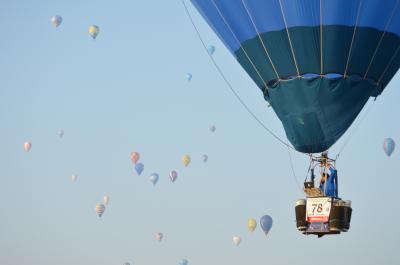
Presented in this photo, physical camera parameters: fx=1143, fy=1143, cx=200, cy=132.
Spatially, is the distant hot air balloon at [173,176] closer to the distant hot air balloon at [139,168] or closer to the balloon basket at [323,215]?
Answer: the distant hot air balloon at [139,168]

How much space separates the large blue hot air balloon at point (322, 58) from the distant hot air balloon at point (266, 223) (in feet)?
22.4

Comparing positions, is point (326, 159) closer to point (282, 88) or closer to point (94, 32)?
point (282, 88)

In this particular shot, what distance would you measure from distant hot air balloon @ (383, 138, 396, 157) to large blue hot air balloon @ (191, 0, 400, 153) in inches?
295

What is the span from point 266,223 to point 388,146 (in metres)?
3.20

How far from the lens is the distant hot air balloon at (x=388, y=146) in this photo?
2422 cm

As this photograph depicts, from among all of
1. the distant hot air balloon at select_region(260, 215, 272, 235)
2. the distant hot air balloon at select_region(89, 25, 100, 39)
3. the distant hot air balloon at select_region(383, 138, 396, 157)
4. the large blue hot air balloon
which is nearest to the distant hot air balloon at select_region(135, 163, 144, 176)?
the distant hot air balloon at select_region(89, 25, 100, 39)

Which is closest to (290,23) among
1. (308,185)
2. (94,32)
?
(308,185)

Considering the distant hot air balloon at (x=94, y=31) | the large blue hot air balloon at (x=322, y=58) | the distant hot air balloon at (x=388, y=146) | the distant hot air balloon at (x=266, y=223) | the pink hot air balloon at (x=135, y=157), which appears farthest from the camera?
the pink hot air balloon at (x=135, y=157)

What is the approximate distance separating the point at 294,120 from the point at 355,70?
1.14 m

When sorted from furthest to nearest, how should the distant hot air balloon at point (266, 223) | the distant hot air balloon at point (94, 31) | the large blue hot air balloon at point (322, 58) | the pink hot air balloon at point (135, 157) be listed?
the pink hot air balloon at point (135, 157) < the distant hot air balloon at point (94, 31) < the distant hot air balloon at point (266, 223) < the large blue hot air balloon at point (322, 58)

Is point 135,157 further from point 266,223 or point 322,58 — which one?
point 322,58

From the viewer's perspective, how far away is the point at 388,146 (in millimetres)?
24453

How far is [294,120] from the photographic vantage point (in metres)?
16.6

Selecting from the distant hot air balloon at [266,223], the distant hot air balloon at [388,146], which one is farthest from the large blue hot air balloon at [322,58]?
the distant hot air balloon at [388,146]
